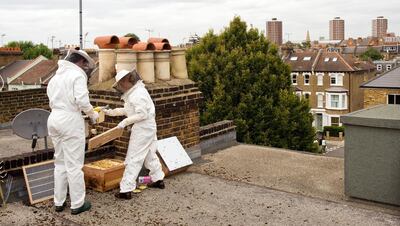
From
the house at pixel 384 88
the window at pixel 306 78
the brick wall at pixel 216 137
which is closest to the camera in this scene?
the brick wall at pixel 216 137

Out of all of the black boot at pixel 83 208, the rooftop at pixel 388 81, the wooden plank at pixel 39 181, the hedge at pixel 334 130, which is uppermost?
the rooftop at pixel 388 81

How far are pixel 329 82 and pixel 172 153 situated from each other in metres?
49.9

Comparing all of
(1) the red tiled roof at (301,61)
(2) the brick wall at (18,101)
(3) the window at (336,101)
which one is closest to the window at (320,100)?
(3) the window at (336,101)

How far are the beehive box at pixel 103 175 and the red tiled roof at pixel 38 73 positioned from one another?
3184 centimetres

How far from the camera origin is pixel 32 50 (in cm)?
6056

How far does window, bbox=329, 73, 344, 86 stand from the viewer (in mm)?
53844

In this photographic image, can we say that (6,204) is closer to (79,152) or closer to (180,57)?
(79,152)

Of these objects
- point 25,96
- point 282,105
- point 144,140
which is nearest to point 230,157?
point 144,140

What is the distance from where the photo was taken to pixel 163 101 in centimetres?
732

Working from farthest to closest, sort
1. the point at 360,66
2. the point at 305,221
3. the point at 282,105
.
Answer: the point at 360,66 → the point at 282,105 → the point at 305,221

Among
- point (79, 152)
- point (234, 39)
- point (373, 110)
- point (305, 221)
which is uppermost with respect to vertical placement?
point (234, 39)

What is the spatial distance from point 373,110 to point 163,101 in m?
3.06

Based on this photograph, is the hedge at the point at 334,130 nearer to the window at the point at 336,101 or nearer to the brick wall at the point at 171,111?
the window at the point at 336,101

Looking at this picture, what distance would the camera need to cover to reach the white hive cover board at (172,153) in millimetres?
7230
